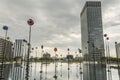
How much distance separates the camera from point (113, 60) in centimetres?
16500

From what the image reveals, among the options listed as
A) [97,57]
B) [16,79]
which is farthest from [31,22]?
[97,57]

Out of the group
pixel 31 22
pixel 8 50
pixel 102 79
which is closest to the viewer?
pixel 31 22

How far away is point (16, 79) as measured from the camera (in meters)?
46.9

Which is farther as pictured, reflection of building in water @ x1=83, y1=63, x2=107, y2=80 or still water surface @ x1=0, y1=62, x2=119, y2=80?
reflection of building in water @ x1=83, y1=63, x2=107, y2=80

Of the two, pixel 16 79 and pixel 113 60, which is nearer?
pixel 16 79

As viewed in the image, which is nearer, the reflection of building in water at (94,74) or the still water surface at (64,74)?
the still water surface at (64,74)

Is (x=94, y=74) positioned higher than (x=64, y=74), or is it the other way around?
(x=94, y=74)

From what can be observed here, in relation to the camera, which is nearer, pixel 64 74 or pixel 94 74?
pixel 94 74

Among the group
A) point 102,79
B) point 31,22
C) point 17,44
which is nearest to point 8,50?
point 17,44

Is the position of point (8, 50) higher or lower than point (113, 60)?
higher

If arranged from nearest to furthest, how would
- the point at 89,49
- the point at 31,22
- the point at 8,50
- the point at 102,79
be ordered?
the point at 31,22 → the point at 102,79 → the point at 8,50 → the point at 89,49

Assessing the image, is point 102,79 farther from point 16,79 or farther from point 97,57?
point 97,57

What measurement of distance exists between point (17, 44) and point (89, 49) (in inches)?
3646

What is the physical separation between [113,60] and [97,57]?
19906 mm
